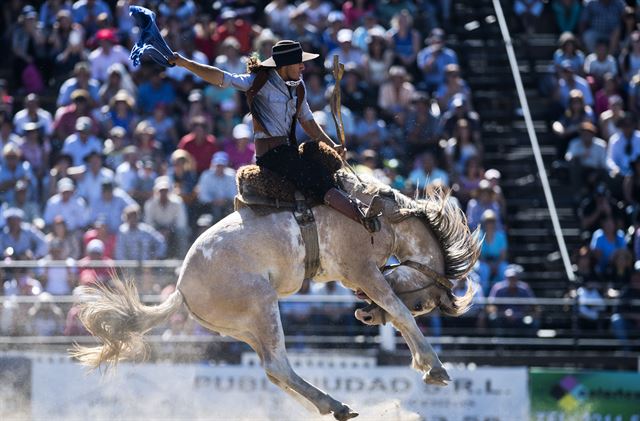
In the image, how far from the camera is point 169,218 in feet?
47.5

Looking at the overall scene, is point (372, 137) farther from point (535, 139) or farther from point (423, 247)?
point (423, 247)

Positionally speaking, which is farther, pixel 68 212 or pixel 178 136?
pixel 178 136

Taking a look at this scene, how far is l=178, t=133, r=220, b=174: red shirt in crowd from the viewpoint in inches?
609

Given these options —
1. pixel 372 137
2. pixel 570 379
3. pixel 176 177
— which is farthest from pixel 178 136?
pixel 570 379

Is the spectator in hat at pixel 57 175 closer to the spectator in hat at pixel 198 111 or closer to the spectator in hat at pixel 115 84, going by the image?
the spectator in hat at pixel 115 84

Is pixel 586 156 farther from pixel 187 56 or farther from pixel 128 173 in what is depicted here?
pixel 128 173

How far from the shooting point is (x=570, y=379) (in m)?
13.7

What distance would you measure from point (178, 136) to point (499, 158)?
12.8ft

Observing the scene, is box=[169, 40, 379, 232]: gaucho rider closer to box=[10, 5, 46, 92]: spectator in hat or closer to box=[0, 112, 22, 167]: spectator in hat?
box=[0, 112, 22, 167]: spectator in hat

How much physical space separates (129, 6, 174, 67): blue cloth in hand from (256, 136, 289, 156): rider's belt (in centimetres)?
92

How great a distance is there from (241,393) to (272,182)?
15.0 feet

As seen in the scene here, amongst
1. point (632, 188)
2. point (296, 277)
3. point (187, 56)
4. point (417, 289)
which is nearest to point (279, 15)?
point (187, 56)

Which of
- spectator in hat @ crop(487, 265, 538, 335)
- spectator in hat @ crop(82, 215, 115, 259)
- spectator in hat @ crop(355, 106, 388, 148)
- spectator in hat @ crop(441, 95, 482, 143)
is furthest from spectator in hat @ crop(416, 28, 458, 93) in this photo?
spectator in hat @ crop(82, 215, 115, 259)

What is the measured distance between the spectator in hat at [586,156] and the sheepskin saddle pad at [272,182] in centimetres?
714
